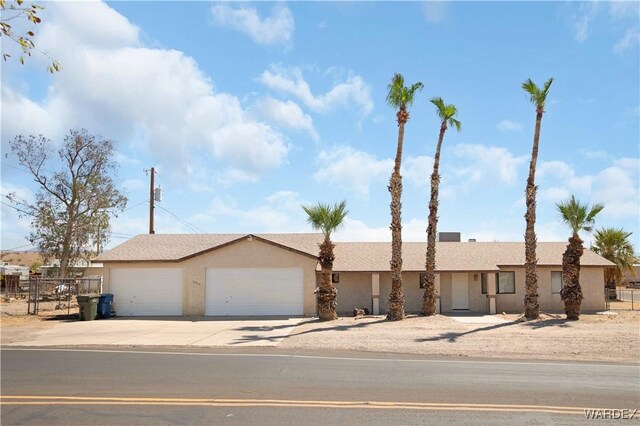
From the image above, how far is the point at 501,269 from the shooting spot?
29.7m

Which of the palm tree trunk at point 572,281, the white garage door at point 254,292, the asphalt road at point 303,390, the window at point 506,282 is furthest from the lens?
the window at point 506,282

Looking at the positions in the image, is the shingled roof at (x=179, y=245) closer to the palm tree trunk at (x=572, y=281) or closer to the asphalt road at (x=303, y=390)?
the palm tree trunk at (x=572, y=281)

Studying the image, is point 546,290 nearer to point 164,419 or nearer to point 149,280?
point 149,280

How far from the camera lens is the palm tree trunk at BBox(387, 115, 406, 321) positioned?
23953mm

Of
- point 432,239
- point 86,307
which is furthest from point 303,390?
point 86,307

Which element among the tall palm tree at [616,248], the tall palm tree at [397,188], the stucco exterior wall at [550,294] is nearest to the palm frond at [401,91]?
the tall palm tree at [397,188]

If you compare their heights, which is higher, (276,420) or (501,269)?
(501,269)

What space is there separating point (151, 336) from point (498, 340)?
11.6 metres

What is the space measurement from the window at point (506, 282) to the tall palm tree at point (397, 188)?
835 centimetres

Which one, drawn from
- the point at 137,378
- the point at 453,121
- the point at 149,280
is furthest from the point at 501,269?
the point at 137,378

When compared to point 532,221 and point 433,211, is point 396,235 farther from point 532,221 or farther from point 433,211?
point 532,221

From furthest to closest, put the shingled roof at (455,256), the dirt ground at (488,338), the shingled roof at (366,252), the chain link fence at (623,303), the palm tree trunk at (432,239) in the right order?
the chain link fence at (623,303) → the shingled roof at (455,256) → the shingled roof at (366,252) → the palm tree trunk at (432,239) → the dirt ground at (488,338)

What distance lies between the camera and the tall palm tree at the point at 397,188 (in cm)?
2409

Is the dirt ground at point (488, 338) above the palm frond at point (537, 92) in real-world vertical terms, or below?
below
